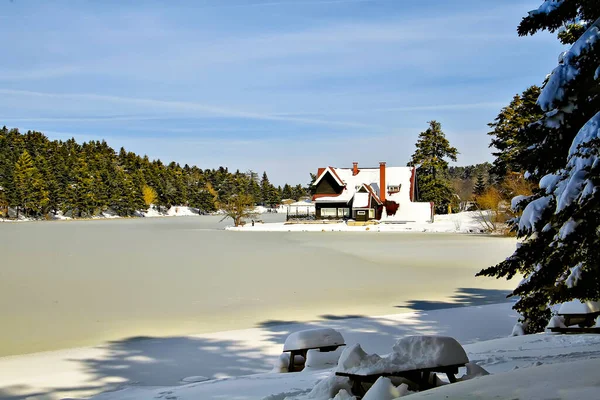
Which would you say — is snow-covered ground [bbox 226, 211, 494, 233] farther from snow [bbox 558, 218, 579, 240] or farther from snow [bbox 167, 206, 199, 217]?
snow [bbox 167, 206, 199, 217]

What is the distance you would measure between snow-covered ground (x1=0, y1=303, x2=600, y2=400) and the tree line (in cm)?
4751

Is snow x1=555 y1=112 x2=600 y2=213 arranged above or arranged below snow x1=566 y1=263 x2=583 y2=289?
above

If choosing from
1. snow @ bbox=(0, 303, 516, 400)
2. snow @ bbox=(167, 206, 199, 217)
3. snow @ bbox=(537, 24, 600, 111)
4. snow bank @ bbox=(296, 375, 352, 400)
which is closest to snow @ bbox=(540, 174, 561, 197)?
snow @ bbox=(537, 24, 600, 111)

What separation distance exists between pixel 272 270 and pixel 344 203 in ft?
125

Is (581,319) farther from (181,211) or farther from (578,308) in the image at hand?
(181,211)

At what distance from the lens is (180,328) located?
10758mm

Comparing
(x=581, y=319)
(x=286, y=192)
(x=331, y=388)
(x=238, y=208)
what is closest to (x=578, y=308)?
(x=581, y=319)

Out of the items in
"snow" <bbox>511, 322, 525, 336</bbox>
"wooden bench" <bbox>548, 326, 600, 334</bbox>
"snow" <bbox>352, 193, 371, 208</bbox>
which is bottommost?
"snow" <bbox>511, 322, 525, 336</bbox>

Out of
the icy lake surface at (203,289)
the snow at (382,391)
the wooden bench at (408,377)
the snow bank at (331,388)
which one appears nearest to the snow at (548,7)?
the wooden bench at (408,377)

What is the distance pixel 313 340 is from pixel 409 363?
2.42 m

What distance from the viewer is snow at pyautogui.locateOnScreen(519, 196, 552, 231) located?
5316 mm

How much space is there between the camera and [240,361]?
27.5 feet

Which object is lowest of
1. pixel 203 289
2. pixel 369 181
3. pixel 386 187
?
pixel 203 289

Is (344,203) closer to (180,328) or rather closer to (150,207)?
(180,328)
